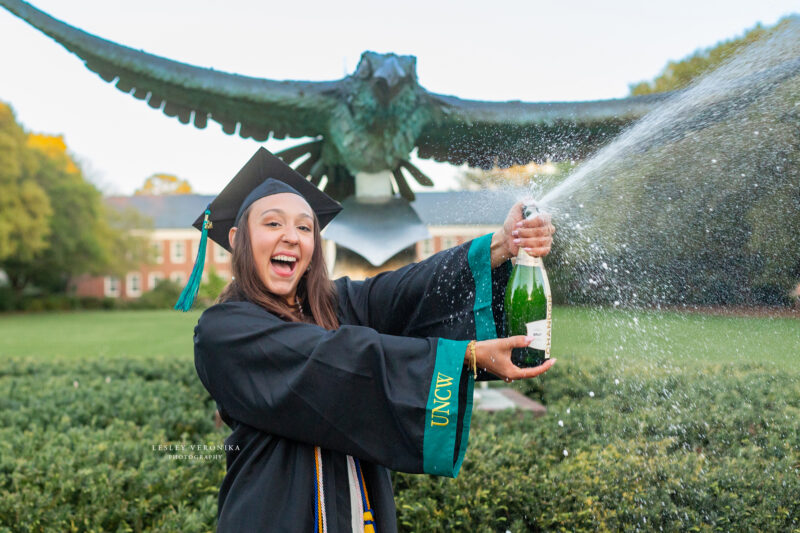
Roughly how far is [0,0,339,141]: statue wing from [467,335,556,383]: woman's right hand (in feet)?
11.1

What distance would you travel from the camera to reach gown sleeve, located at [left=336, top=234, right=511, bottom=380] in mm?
2016

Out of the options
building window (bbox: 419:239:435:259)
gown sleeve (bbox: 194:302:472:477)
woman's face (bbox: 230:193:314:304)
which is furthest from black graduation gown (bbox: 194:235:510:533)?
building window (bbox: 419:239:435:259)

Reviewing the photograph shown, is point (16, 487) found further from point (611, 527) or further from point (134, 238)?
point (134, 238)

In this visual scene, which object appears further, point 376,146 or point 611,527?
point 376,146

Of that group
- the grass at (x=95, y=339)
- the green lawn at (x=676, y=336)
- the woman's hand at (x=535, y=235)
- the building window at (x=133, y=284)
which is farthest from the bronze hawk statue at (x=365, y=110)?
the building window at (x=133, y=284)

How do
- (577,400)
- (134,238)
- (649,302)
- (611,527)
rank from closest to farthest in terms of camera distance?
(611,527), (649,302), (577,400), (134,238)

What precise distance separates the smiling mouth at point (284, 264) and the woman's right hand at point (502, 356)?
67 centimetres

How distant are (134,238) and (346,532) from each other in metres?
40.9

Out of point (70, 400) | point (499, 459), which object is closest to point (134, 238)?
point (70, 400)

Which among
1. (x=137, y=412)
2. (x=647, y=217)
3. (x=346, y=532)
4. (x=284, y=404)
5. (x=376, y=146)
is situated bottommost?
(x=137, y=412)

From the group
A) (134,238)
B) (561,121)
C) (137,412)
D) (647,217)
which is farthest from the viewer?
(134,238)

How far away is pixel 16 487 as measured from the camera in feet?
10.2

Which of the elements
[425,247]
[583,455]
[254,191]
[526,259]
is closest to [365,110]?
[425,247]

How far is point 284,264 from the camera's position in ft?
6.39
